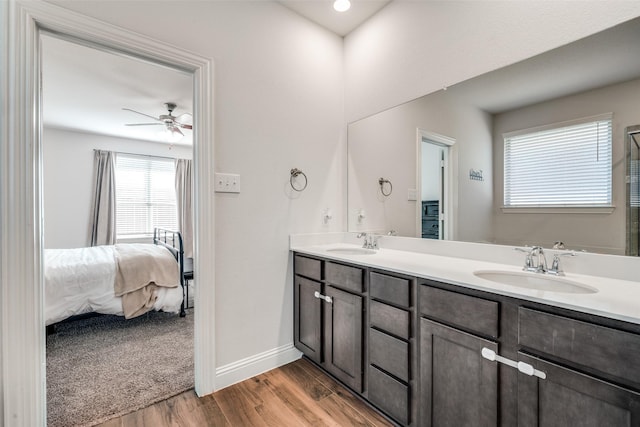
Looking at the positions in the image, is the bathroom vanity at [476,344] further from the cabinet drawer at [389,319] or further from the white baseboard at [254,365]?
the white baseboard at [254,365]

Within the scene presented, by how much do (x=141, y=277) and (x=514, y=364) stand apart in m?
2.90

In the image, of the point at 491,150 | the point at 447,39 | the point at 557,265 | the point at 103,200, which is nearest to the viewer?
the point at 557,265

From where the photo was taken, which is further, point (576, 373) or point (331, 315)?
point (331, 315)

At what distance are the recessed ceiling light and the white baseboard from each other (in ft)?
7.83

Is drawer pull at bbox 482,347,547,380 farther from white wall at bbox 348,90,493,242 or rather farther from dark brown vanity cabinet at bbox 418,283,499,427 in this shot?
white wall at bbox 348,90,493,242

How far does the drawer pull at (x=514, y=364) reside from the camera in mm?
894

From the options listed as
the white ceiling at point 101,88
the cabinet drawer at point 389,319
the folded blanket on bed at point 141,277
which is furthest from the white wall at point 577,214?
the folded blanket on bed at point 141,277

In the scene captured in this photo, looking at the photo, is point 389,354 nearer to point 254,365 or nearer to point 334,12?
point 254,365

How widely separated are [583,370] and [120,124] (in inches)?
204

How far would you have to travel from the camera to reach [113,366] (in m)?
1.97

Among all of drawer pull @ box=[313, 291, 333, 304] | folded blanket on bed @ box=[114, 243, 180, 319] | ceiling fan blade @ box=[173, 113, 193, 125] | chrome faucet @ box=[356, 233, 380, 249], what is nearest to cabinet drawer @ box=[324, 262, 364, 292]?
drawer pull @ box=[313, 291, 333, 304]

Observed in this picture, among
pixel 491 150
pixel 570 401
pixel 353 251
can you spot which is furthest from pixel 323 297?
pixel 491 150

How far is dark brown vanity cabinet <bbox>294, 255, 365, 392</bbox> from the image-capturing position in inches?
60.7

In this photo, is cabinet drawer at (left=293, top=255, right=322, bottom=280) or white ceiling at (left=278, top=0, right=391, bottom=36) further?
white ceiling at (left=278, top=0, right=391, bottom=36)
